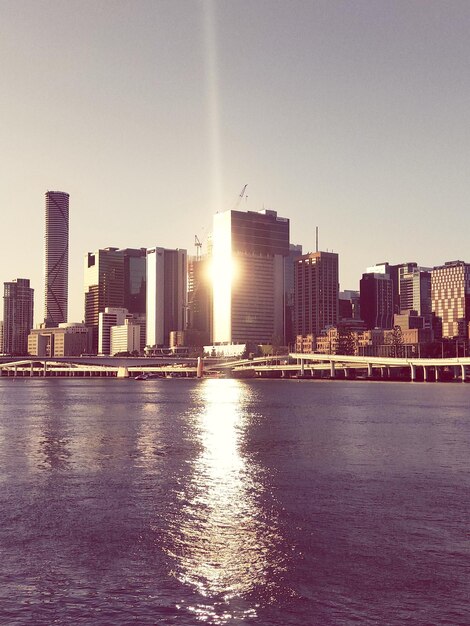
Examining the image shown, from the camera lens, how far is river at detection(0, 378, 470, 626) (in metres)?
25.6

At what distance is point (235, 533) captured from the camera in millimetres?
35656

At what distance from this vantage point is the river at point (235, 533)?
25609mm

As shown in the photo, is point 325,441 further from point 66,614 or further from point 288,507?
point 66,614

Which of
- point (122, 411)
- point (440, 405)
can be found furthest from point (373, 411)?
point (122, 411)

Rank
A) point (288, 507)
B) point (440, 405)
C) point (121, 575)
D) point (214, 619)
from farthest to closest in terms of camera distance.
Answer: point (440, 405) < point (288, 507) < point (121, 575) < point (214, 619)

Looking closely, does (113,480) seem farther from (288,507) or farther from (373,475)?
(373,475)

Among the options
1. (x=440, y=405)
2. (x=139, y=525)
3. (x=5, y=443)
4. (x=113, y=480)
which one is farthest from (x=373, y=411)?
(x=139, y=525)

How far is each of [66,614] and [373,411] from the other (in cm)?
10231

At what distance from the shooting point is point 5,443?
74.9 m

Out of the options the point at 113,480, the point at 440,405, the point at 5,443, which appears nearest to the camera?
the point at 113,480

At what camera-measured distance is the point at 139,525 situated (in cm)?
3734

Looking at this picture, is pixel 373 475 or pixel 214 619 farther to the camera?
pixel 373 475

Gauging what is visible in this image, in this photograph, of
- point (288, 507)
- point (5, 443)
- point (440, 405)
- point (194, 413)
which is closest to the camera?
point (288, 507)

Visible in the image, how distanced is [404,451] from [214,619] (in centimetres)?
4582
